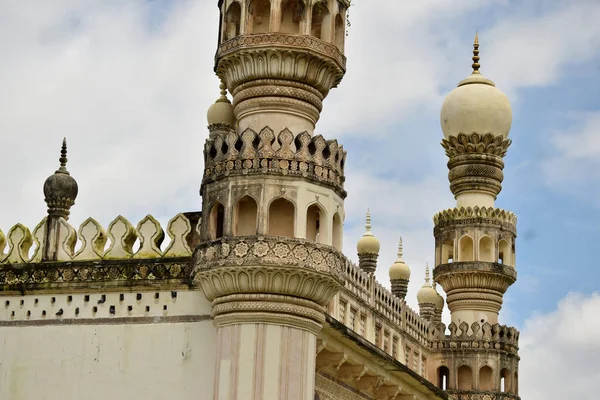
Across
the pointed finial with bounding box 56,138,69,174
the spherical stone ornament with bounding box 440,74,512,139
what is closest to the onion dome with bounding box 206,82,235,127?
the pointed finial with bounding box 56,138,69,174

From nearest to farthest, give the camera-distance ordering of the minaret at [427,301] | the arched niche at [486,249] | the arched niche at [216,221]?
the arched niche at [216,221], the arched niche at [486,249], the minaret at [427,301]

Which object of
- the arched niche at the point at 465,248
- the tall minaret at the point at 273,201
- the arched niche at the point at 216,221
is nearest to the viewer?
the tall minaret at the point at 273,201

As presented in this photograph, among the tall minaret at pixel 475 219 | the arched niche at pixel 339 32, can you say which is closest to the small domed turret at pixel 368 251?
the tall minaret at pixel 475 219

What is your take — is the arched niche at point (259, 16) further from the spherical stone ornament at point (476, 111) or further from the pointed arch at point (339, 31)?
the spherical stone ornament at point (476, 111)

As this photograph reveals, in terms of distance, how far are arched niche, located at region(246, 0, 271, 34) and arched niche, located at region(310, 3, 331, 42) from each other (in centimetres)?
63

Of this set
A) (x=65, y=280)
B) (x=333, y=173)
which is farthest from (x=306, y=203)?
(x=65, y=280)

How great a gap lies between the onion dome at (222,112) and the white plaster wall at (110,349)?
4.73 m

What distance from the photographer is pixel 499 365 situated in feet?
91.4

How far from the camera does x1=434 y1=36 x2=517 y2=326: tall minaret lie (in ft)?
93.7

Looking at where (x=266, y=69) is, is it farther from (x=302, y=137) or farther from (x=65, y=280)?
(x=65, y=280)

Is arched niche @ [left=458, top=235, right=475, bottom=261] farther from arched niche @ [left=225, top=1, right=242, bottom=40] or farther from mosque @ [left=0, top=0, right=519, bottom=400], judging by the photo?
arched niche @ [left=225, top=1, right=242, bottom=40]

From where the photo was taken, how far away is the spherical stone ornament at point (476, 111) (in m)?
29.1

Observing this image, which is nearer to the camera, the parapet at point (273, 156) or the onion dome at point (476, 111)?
the parapet at point (273, 156)

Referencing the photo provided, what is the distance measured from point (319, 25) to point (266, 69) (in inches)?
46.4
